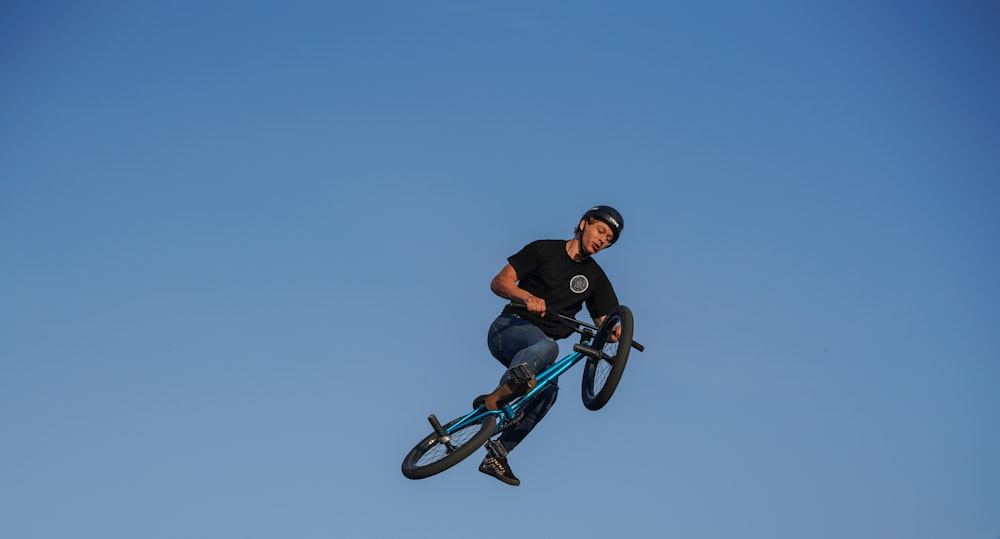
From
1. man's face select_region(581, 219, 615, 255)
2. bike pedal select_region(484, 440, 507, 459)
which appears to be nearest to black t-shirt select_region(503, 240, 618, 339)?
man's face select_region(581, 219, 615, 255)

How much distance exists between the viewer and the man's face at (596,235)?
393 inches

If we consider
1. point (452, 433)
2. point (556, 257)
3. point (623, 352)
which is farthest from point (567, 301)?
point (452, 433)

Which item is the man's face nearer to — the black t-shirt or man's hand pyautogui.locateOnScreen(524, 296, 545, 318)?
the black t-shirt

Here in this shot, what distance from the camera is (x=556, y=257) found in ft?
33.8

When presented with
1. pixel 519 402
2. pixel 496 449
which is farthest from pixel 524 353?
pixel 496 449

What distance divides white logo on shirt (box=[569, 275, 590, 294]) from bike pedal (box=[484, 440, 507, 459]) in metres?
1.83

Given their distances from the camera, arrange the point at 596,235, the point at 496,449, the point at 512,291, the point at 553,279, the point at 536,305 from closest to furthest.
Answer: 1. the point at 536,305
2. the point at 512,291
3. the point at 596,235
4. the point at 553,279
5. the point at 496,449

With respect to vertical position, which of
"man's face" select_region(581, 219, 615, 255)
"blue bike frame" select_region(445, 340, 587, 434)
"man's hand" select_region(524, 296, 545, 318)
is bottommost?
"blue bike frame" select_region(445, 340, 587, 434)

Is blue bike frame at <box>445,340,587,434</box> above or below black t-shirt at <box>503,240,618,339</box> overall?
below

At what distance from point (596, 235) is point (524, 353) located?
141 cm

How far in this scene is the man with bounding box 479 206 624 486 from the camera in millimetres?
9852

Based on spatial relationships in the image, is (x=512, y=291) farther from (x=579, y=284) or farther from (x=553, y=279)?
(x=579, y=284)

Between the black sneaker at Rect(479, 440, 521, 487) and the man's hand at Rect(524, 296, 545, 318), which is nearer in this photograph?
the man's hand at Rect(524, 296, 545, 318)

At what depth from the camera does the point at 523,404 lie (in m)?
10.4
